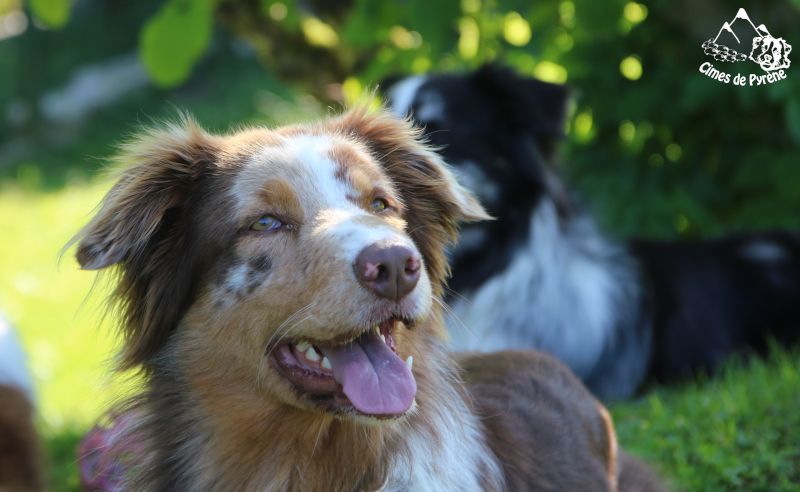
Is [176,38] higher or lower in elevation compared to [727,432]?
higher

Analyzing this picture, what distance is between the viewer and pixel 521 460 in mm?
3766

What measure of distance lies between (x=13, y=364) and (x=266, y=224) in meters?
2.22

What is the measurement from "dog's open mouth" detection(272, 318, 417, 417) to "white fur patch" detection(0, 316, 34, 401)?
83.4 inches

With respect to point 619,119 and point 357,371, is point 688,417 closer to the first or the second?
point 619,119

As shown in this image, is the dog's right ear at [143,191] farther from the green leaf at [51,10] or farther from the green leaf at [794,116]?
the green leaf at [794,116]

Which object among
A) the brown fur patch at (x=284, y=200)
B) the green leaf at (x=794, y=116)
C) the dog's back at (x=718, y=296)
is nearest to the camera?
the brown fur patch at (x=284, y=200)

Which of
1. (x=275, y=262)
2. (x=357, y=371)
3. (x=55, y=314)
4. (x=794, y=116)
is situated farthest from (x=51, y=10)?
(x=55, y=314)

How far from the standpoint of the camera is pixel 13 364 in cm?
505

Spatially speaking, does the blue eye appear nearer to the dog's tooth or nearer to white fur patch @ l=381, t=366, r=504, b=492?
the dog's tooth

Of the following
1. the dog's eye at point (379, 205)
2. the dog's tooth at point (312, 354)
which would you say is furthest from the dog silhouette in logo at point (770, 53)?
the dog's tooth at point (312, 354)

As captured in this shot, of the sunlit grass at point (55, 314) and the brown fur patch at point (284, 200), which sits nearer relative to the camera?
the brown fur patch at point (284, 200)

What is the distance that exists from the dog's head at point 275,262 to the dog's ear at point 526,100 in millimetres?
2347

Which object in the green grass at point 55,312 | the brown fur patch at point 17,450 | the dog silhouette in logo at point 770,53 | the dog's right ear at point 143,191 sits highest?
the dog silhouette in logo at point 770,53

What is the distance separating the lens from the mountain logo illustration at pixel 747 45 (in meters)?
6.38
